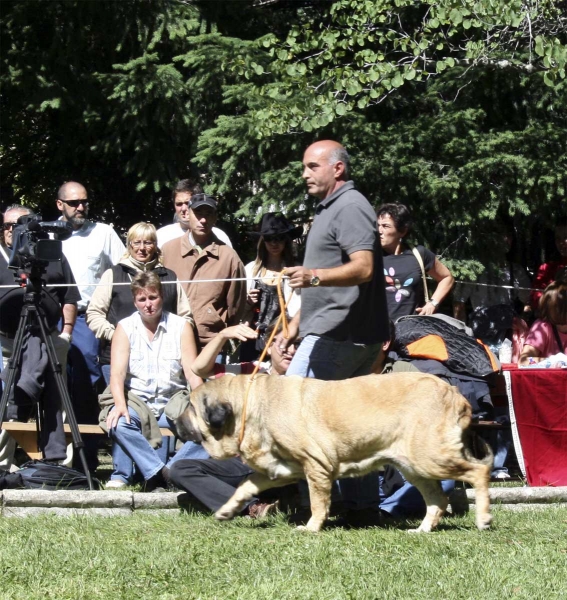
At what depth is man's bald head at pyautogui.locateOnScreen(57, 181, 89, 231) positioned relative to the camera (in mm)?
9188

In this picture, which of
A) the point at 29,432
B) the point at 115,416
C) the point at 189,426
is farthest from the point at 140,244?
the point at 189,426

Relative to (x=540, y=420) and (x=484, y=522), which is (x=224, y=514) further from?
(x=540, y=420)

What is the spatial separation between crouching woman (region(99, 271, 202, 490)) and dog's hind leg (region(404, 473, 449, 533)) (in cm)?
214

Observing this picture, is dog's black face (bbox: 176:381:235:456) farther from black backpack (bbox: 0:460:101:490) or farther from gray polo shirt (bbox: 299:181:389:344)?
black backpack (bbox: 0:460:101:490)

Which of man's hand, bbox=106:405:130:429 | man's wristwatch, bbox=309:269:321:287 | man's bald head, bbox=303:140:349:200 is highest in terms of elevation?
man's bald head, bbox=303:140:349:200

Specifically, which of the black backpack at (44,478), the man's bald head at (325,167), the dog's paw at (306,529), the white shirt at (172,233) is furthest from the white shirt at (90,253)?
the dog's paw at (306,529)

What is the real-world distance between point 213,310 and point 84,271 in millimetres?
1298

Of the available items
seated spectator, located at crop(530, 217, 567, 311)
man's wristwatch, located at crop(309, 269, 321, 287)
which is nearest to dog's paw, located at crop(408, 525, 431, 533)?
man's wristwatch, located at crop(309, 269, 321, 287)

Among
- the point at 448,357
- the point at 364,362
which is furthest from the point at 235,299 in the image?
the point at 364,362

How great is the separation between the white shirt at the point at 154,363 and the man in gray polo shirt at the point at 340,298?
170cm

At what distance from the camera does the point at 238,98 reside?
33.2ft

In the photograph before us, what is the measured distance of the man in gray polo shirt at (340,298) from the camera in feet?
19.9

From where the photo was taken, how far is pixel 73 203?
30.2ft

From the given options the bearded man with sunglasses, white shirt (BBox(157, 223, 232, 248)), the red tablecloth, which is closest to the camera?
the red tablecloth
